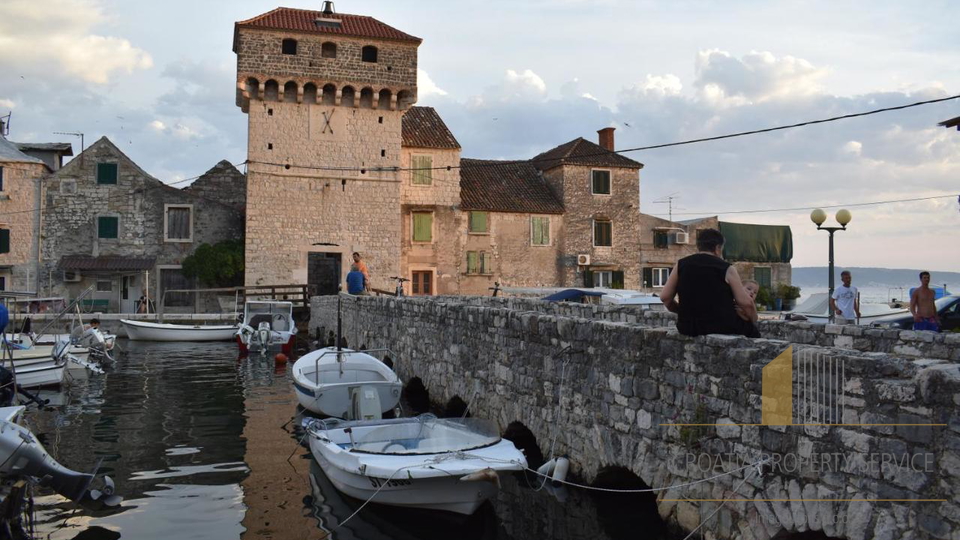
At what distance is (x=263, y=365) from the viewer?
2184 centimetres

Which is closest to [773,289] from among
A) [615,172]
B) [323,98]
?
[615,172]

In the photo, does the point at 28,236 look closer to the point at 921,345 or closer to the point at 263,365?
the point at 263,365

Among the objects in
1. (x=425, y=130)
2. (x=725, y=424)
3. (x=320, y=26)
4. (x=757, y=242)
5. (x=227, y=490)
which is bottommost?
(x=227, y=490)

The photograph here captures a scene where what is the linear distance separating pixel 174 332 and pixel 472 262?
1360 centimetres

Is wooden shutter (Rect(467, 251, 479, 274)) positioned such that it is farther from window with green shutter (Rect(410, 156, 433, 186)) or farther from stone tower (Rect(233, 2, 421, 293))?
window with green shutter (Rect(410, 156, 433, 186))

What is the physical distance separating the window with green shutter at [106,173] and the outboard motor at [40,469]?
31.5m

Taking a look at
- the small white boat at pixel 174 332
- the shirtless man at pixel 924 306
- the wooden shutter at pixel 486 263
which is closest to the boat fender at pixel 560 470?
the shirtless man at pixel 924 306

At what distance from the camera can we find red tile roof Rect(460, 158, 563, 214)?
36.6 meters

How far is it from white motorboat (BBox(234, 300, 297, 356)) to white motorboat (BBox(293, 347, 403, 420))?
1167cm

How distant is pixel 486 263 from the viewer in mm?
36281

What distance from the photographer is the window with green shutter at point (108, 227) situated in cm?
3534

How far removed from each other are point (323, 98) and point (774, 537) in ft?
101

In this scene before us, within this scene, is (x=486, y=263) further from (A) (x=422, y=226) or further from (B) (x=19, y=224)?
(B) (x=19, y=224)

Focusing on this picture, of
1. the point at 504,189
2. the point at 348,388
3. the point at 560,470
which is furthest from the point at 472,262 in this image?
the point at 560,470
